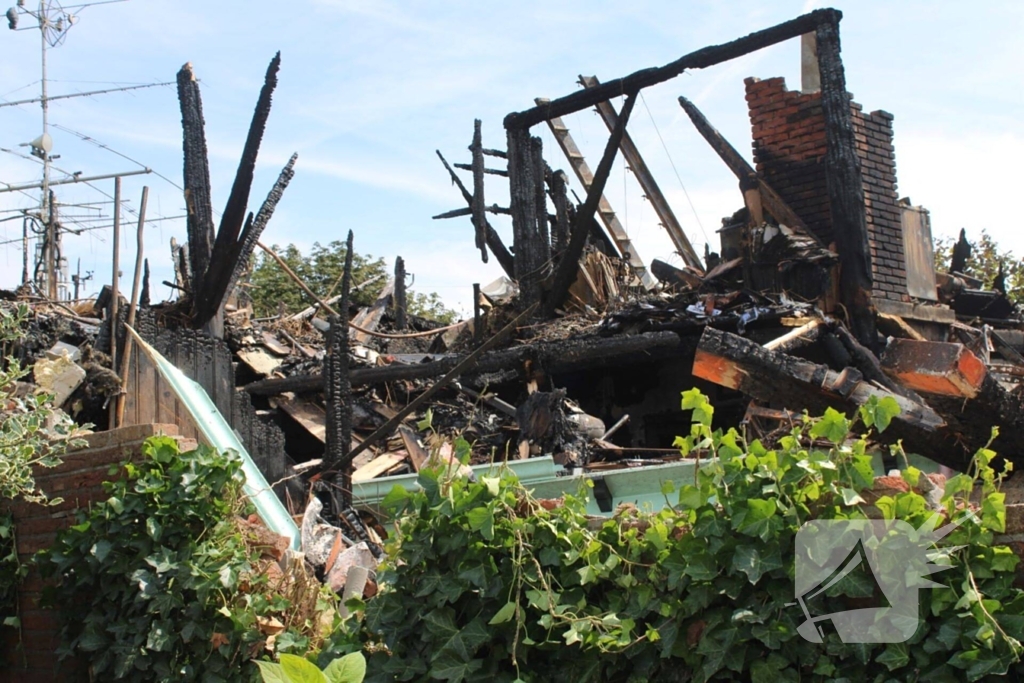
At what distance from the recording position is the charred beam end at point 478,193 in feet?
41.4

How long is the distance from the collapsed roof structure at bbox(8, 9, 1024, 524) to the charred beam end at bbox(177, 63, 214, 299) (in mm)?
17

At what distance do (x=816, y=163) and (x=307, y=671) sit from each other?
34.4 feet

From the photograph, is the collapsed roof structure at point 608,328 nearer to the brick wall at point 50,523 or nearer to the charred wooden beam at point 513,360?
the charred wooden beam at point 513,360

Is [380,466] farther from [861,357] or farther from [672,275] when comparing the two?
[672,275]

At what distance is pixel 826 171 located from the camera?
35.3 ft

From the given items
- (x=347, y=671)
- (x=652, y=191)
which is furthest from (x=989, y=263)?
(x=347, y=671)

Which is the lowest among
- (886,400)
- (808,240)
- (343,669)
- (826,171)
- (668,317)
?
(343,669)

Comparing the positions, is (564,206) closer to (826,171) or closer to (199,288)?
(826,171)

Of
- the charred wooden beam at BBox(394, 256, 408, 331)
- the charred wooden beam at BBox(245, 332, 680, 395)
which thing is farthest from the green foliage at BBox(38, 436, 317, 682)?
the charred wooden beam at BBox(394, 256, 408, 331)

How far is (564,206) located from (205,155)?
19.3 ft

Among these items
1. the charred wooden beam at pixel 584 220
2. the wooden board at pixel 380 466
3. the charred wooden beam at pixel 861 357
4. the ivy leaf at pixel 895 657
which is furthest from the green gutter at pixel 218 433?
the charred wooden beam at pixel 584 220

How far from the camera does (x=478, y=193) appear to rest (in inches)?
500

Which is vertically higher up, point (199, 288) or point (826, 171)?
point (826, 171)

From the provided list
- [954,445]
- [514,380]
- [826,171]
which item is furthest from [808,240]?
[954,445]
